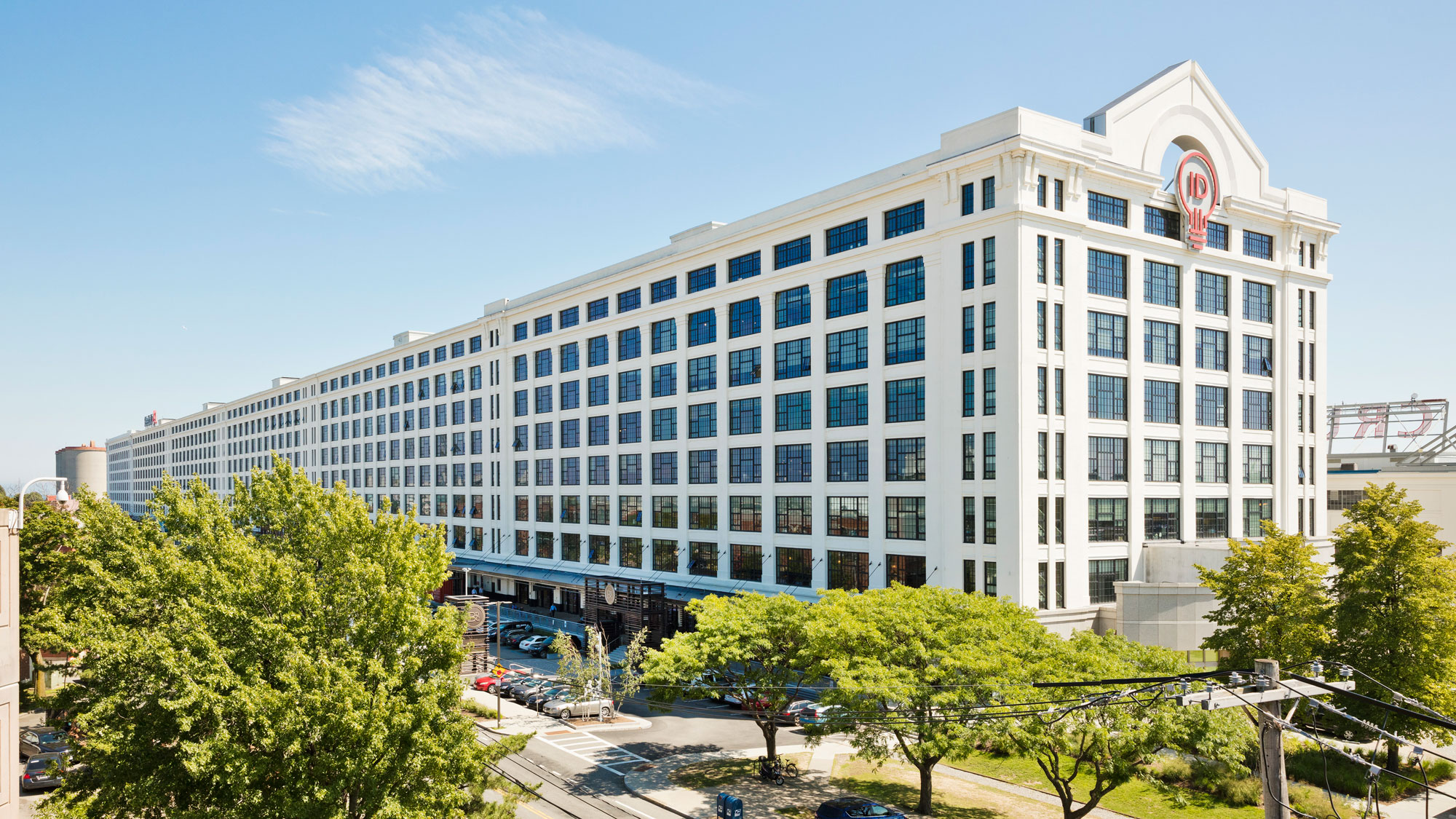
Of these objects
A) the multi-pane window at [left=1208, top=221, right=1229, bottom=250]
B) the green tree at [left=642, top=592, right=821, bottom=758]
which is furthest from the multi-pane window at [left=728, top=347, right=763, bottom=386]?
the multi-pane window at [left=1208, top=221, right=1229, bottom=250]

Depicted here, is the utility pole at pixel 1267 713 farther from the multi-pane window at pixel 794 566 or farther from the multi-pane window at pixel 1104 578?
the multi-pane window at pixel 794 566

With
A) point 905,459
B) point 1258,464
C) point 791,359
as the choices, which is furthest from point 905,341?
point 1258,464

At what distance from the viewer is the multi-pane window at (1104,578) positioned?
164ft

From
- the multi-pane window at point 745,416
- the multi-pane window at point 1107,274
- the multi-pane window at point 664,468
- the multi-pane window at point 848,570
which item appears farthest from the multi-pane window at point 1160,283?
the multi-pane window at point 664,468

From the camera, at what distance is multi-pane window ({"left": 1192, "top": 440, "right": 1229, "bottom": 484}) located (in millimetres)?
54688

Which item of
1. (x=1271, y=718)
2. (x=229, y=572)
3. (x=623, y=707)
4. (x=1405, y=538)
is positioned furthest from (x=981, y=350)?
(x=229, y=572)

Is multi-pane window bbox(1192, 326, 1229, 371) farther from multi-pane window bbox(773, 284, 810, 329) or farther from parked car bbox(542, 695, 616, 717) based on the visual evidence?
parked car bbox(542, 695, 616, 717)

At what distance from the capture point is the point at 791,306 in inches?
2333

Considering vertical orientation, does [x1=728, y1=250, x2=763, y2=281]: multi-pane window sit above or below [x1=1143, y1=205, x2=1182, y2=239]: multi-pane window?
below

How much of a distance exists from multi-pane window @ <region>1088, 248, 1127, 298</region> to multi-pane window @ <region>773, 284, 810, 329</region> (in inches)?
673

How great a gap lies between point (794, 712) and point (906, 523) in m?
12.9

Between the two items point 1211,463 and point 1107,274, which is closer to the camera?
point 1107,274

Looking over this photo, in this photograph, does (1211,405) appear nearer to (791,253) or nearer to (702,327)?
(791,253)

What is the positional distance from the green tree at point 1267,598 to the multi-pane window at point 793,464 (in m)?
24.0
